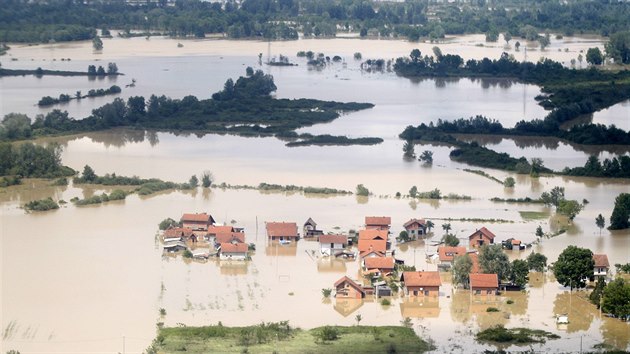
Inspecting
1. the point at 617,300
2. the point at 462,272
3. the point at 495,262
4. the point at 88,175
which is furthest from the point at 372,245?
the point at 88,175

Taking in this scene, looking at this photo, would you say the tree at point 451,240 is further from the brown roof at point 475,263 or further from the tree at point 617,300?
the tree at point 617,300

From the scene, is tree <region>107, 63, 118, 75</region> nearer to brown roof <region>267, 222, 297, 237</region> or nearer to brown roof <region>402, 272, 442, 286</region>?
brown roof <region>267, 222, 297, 237</region>

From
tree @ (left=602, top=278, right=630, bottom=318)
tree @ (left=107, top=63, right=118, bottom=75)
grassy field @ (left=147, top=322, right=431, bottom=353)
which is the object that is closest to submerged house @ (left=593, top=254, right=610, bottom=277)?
tree @ (left=602, top=278, right=630, bottom=318)

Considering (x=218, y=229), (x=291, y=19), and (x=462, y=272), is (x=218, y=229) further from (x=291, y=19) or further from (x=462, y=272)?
(x=291, y=19)

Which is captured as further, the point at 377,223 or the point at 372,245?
the point at 377,223

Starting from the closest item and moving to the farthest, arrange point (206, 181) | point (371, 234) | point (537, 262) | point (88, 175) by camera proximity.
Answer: point (537, 262)
point (371, 234)
point (206, 181)
point (88, 175)

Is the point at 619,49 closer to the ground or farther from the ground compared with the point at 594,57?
farther from the ground

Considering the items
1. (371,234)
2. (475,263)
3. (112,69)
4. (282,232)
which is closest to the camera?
(475,263)
